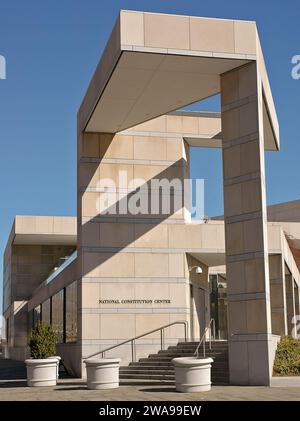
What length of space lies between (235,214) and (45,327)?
7.71 meters

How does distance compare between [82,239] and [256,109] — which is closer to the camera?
[256,109]

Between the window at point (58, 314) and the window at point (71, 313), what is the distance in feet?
3.99

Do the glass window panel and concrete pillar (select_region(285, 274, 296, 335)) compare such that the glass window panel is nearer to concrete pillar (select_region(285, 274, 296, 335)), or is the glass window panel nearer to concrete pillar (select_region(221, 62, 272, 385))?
concrete pillar (select_region(285, 274, 296, 335))

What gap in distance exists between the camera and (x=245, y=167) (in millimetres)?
21344

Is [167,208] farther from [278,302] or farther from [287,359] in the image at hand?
[287,359]

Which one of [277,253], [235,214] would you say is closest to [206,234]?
[277,253]

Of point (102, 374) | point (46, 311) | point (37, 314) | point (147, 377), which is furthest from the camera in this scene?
point (37, 314)

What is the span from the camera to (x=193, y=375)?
17.9 meters

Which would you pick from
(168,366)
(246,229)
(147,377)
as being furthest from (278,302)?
(246,229)

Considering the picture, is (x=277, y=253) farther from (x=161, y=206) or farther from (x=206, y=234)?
(x=161, y=206)

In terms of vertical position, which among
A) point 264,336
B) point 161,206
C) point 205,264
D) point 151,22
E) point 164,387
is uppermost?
point 151,22

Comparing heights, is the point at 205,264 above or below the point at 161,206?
below

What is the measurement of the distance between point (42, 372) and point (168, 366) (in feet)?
14.1
